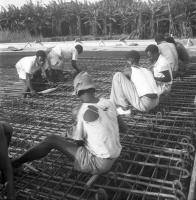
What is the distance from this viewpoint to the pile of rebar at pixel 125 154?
8.16 feet

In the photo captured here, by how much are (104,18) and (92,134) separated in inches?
569

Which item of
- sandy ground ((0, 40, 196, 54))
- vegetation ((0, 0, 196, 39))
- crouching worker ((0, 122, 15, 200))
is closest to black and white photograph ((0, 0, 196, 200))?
crouching worker ((0, 122, 15, 200))

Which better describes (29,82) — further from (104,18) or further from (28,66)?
(104,18)

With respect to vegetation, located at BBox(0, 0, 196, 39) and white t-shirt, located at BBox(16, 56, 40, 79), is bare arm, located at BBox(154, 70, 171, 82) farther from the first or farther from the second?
vegetation, located at BBox(0, 0, 196, 39)

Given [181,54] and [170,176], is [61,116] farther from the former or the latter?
[181,54]

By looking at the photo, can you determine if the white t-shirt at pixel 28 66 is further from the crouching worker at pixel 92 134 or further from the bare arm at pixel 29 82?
the crouching worker at pixel 92 134

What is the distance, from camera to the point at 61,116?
4.14 meters

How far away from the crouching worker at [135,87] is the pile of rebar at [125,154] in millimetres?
203

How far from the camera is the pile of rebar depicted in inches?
97.9

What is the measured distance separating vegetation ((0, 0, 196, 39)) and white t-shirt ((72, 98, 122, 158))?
1218cm

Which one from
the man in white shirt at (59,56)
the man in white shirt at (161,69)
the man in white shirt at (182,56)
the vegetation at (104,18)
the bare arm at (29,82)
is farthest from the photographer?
the vegetation at (104,18)

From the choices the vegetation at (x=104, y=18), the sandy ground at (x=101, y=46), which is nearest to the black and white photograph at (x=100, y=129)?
the sandy ground at (x=101, y=46)

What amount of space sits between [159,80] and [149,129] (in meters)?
0.90

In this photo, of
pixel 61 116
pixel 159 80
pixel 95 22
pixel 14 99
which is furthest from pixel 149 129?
pixel 95 22
